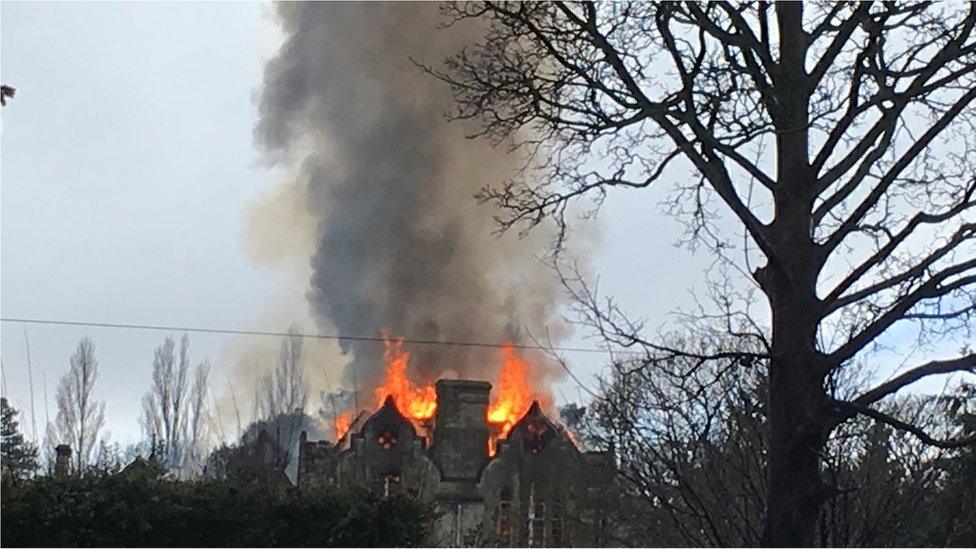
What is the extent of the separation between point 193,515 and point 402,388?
34.0 m

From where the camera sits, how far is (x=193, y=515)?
9344 millimetres

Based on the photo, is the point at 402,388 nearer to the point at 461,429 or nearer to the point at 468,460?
the point at 461,429

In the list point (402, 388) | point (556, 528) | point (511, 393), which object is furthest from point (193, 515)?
point (402, 388)

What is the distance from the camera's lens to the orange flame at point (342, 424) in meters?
42.3

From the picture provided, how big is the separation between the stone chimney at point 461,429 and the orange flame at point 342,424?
4556mm

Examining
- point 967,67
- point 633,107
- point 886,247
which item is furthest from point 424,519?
point 967,67

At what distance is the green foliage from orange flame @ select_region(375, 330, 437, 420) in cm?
3244

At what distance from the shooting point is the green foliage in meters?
8.73

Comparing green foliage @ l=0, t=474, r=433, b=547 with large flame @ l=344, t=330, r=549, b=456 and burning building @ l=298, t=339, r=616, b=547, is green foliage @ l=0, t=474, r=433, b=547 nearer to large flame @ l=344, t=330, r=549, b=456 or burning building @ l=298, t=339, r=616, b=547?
burning building @ l=298, t=339, r=616, b=547

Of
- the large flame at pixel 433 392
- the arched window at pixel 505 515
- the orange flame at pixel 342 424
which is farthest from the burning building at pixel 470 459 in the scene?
the orange flame at pixel 342 424

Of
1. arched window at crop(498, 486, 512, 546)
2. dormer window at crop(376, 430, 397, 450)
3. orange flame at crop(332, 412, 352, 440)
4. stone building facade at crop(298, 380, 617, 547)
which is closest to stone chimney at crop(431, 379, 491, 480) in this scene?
stone building facade at crop(298, 380, 617, 547)

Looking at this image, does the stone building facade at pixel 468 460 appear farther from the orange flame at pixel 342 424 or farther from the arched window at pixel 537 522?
the orange flame at pixel 342 424

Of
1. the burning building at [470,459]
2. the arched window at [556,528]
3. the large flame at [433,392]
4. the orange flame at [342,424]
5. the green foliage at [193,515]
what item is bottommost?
the green foliage at [193,515]

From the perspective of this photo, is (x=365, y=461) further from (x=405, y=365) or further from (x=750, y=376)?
(x=750, y=376)
